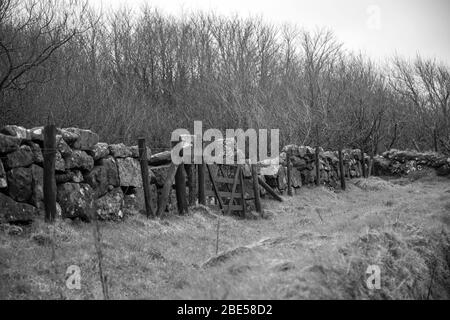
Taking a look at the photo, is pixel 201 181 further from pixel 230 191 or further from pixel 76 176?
pixel 76 176

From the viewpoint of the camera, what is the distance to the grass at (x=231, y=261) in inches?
205

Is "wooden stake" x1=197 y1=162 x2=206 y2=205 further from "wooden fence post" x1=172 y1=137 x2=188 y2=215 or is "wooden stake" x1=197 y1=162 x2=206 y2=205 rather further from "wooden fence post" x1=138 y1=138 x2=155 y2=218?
"wooden fence post" x1=138 y1=138 x2=155 y2=218

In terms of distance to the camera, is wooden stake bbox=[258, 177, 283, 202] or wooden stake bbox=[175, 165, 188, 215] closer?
wooden stake bbox=[175, 165, 188, 215]

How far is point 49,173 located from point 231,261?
364cm

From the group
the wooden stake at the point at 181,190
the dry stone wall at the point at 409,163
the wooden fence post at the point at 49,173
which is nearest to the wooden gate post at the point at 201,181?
the wooden stake at the point at 181,190

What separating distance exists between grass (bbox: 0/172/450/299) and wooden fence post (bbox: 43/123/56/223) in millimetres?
329

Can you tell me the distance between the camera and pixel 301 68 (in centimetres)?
3189

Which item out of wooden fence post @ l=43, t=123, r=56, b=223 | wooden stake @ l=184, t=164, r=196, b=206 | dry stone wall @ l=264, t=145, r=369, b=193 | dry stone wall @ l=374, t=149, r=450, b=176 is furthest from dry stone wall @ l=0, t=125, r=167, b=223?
dry stone wall @ l=374, t=149, r=450, b=176

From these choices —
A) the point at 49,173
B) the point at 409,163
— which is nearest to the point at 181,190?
the point at 49,173

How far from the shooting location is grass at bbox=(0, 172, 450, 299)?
17.1 feet

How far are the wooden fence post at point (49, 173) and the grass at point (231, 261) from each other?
1.08 ft

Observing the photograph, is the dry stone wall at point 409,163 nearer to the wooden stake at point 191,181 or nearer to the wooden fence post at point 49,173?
the wooden stake at point 191,181
